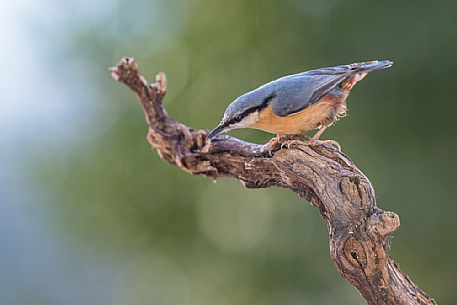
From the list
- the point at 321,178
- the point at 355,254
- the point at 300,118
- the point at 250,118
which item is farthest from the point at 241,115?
the point at 355,254

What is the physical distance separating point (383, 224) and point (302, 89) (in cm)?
39

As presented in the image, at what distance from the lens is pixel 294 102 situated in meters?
1.33

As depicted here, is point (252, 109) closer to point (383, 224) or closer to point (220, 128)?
point (220, 128)

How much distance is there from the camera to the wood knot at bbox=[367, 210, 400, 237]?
42.3 inches

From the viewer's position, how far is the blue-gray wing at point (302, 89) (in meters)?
1.33

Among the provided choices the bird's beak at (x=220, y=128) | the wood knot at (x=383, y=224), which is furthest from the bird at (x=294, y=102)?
the wood knot at (x=383, y=224)

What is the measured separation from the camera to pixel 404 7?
206 cm

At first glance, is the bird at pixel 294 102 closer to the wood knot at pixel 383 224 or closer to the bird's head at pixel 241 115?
the bird's head at pixel 241 115

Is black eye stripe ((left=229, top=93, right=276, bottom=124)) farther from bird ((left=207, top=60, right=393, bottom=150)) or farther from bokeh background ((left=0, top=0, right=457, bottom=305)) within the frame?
bokeh background ((left=0, top=0, right=457, bottom=305))

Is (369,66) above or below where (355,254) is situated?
above

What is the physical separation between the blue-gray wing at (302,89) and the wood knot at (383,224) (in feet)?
1.11

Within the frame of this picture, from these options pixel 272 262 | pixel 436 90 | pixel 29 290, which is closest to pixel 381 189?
pixel 436 90

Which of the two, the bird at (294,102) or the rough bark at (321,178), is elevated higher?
the bird at (294,102)

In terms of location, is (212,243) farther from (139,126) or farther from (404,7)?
(404,7)
